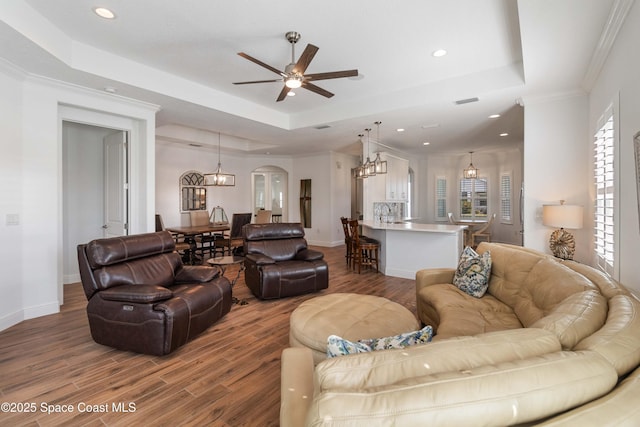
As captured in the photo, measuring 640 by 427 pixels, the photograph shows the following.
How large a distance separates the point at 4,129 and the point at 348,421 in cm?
453

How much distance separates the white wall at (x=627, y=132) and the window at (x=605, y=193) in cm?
27

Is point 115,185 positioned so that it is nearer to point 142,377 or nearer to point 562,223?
point 142,377

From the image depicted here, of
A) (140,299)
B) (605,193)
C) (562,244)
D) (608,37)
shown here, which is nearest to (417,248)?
(562,244)

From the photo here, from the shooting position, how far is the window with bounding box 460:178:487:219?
367 inches

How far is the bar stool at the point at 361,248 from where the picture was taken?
18.3ft

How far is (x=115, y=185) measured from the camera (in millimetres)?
4688

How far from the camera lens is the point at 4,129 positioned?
127 inches

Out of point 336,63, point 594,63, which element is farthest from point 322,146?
point 594,63

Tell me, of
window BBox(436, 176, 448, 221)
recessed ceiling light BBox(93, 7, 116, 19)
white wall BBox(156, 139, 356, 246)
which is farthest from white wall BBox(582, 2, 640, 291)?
window BBox(436, 176, 448, 221)

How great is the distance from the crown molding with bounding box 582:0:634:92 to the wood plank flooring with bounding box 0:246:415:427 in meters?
3.75

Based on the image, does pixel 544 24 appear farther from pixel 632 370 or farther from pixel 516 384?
pixel 516 384

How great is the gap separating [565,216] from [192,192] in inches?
300

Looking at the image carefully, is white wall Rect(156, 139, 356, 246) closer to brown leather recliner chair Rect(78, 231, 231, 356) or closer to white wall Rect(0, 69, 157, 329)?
white wall Rect(0, 69, 157, 329)

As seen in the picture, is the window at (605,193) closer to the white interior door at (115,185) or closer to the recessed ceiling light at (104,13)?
the recessed ceiling light at (104,13)
